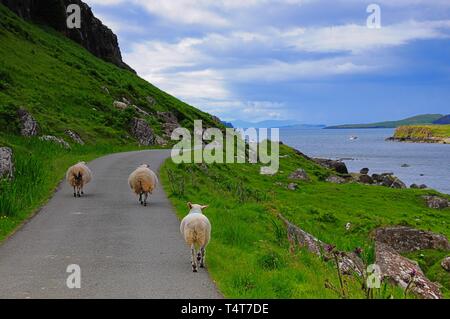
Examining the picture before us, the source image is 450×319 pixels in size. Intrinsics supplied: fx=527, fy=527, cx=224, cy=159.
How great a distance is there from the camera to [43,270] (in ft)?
42.1

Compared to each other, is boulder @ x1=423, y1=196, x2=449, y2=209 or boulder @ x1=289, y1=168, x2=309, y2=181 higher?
boulder @ x1=289, y1=168, x2=309, y2=181

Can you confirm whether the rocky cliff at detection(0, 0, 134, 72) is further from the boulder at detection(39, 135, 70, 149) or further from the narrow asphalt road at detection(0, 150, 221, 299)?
the narrow asphalt road at detection(0, 150, 221, 299)

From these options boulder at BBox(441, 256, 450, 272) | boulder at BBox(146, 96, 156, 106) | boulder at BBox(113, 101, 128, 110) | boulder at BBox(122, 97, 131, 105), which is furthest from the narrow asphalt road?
boulder at BBox(146, 96, 156, 106)

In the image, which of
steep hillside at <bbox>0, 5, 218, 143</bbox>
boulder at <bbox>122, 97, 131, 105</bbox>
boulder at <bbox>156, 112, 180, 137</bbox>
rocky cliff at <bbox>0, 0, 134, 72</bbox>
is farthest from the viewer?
rocky cliff at <bbox>0, 0, 134, 72</bbox>

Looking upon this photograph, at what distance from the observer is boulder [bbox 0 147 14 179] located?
81.7ft

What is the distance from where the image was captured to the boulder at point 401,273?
1752cm

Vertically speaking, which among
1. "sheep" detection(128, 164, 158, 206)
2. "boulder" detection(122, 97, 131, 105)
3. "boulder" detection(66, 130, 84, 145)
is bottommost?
"sheep" detection(128, 164, 158, 206)

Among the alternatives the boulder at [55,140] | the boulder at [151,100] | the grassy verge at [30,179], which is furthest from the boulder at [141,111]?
the boulder at [55,140]

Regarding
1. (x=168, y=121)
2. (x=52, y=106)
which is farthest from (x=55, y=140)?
(x=168, y=121)

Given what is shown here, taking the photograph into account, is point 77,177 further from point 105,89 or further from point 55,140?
point 105,89

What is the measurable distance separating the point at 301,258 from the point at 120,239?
5.65 meters

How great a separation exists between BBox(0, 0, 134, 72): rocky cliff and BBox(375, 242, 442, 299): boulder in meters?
102

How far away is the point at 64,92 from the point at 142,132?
13418 mm
